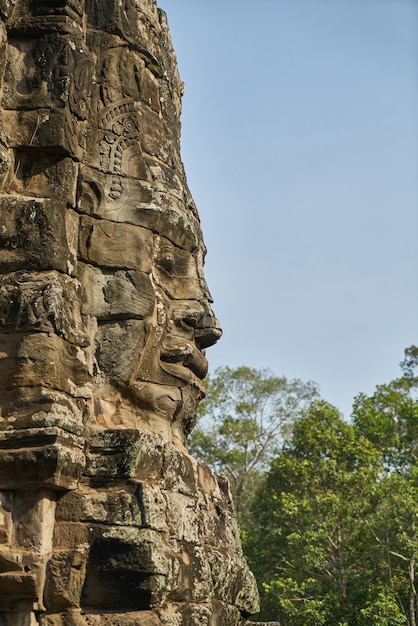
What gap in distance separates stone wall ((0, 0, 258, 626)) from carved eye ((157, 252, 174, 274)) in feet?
0.03

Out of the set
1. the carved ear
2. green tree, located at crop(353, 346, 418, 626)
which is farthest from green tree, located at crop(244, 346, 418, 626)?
the carved ear

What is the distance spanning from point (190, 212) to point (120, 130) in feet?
2.90

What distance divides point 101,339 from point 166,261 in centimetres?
78

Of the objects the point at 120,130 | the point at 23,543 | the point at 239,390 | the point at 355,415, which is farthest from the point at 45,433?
the point at 239,390

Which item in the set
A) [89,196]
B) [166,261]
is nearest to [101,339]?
[166,261]

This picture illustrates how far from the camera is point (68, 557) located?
5629mm

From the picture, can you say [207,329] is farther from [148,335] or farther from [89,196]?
[89,196]

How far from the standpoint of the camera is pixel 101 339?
6312 millimetres

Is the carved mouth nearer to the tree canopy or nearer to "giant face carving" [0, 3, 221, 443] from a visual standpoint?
"giant face carving" [0, 3, 221, 443]

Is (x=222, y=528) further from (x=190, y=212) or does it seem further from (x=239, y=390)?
(x=239, y=390)

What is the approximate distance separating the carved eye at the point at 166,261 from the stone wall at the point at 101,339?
0.01m

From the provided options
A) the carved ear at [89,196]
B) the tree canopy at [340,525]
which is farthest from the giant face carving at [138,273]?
the tree canopy at [340,525]

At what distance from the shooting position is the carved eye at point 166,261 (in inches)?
264

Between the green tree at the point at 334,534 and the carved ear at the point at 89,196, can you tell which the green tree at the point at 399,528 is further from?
the carved ear at the point at 89,196
